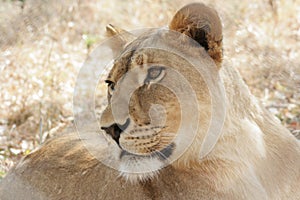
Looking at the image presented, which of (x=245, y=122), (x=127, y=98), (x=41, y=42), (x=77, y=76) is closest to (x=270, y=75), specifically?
(x=77, y=76)

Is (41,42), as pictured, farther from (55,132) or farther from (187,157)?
(187,157)

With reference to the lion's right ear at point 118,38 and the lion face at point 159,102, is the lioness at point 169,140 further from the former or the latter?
the lion's right ear at point 118,38

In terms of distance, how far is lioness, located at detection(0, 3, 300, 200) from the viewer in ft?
9.68

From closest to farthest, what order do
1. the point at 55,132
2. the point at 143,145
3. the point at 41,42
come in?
the point at 143,145
the point at 55,132
the point at 41,42

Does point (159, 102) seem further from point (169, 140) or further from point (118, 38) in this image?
point (118, 38)

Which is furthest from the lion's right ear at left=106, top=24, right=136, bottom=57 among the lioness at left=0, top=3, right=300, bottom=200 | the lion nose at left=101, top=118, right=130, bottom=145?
the lion nose at left=101, top=118, right=130, bottom=145

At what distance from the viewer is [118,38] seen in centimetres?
353

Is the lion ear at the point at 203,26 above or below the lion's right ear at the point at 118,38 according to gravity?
above

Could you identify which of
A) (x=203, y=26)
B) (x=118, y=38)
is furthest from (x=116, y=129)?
(x=118, y=38)

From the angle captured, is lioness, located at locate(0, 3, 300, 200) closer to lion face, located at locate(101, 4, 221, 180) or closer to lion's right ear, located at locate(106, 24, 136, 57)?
lion face, located at locate(101, 4, 221, 180)

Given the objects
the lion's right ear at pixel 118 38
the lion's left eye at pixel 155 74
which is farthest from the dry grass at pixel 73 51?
the lion's left eye at pixel 155 74

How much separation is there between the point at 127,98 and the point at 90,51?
17.5 feet

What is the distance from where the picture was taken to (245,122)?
3221 mm

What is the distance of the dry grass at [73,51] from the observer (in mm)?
6551
